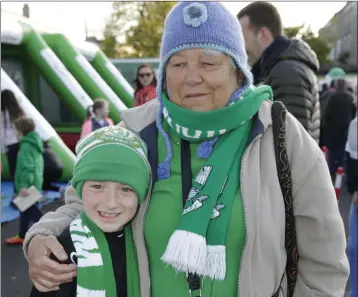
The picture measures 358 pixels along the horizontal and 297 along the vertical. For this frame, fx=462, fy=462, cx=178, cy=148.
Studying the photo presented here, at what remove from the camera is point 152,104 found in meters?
1.59

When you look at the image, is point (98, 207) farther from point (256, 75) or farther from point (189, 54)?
point (256, 75)

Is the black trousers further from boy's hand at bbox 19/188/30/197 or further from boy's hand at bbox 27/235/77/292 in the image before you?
boy's hand at bbox 27/235/77/292

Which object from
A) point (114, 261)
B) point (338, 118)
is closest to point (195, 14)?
point (114, 261)

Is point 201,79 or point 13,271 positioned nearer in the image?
point 201,79

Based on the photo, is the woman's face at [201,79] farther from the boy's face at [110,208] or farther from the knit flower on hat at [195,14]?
the boy's face at [110,208]

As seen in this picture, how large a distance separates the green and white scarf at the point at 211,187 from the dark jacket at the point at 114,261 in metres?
0.15

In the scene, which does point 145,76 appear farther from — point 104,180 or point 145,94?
point 104,180

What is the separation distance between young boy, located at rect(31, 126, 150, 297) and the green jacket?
11.6ft

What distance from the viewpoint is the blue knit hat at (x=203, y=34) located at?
135 cm

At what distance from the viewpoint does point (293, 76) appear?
215 cm

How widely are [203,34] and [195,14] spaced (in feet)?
0.23

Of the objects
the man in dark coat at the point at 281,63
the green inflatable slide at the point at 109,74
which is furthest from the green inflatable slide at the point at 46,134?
the man in dark coat at the point at 281,63

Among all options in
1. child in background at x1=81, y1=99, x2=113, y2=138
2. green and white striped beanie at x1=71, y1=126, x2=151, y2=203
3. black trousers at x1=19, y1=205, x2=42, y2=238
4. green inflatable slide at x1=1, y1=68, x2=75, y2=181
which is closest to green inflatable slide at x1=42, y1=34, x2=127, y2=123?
child in background at x1=81, y1=99, x2=113, y2=138

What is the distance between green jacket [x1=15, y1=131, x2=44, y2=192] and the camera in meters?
4.75
